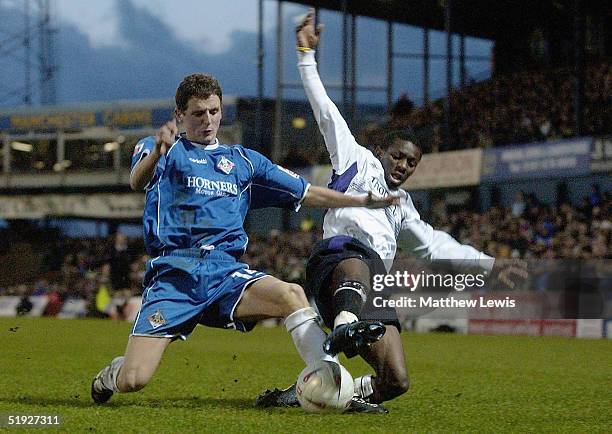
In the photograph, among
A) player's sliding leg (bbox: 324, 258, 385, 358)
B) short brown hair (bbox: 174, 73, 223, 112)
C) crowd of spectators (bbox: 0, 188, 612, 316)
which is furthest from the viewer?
crowd of spectators (bbox: 0, 188, 612, 316)

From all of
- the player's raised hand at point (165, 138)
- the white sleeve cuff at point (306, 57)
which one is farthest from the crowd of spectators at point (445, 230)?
the player's raised hand at point (165, 138)

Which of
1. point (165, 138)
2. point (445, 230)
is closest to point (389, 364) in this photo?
point (165, 138)

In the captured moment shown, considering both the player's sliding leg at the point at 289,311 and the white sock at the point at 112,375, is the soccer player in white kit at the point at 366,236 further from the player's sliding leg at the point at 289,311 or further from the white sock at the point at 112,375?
the white sock at the point at 112,375

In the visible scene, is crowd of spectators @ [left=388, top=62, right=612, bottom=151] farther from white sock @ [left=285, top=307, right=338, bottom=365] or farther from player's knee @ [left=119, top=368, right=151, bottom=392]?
player's knee @ [left=119, top=368, right=151, bottom=392]

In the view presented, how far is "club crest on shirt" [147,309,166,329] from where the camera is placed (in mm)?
6254

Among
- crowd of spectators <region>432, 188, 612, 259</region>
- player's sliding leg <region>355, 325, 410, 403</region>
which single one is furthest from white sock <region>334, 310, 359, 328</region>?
crowd of spectators <region>432, 188, 612, 259</region>

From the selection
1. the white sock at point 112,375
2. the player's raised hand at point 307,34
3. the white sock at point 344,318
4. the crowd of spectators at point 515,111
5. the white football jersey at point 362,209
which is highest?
the crowd of spectators at point 515,111

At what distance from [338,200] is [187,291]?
Result: 3.57 feet

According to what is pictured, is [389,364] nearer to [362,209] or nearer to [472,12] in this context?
[362,209]

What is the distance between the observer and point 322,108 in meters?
6.73

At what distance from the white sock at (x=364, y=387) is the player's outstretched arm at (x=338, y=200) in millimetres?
1333

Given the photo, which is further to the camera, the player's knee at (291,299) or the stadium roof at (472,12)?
A: the stadium roof at (472,12)

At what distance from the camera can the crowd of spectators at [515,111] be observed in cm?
2527

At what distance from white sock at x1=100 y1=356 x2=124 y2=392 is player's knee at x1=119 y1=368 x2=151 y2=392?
0.14m
